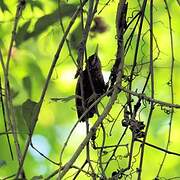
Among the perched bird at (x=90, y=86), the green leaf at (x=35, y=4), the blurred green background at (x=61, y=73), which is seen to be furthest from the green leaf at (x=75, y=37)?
the perched bird at (x=90, y=86)

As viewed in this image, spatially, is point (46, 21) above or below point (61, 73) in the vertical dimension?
above

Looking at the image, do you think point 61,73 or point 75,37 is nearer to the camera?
point 75,37

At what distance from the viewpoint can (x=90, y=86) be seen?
104 centimetres

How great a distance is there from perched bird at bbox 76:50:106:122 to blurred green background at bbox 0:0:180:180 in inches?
16.4

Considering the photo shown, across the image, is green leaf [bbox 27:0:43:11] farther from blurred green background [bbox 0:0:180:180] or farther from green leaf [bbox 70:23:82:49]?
green leaf [bbox 70:23:82:49]

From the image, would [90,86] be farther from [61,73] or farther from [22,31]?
[61,73]

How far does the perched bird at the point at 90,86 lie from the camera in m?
1.02

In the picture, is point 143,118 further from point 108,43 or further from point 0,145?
point 0,145

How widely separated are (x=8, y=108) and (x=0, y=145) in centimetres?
99

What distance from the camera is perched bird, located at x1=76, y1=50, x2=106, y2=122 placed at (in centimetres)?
102

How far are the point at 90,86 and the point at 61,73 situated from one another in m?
1.10

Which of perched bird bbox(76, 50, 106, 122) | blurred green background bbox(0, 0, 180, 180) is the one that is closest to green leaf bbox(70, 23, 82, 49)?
blurred green background bbox(0, 0, 180, 180)

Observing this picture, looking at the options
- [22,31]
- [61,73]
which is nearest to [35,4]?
[22,31]

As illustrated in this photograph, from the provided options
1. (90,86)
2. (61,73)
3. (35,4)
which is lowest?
(61,73)
